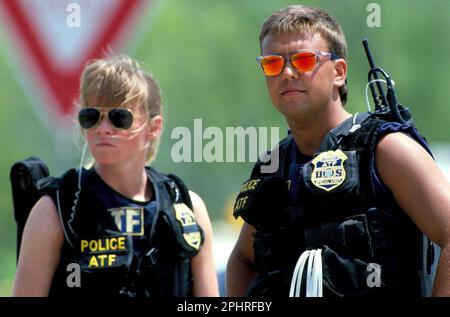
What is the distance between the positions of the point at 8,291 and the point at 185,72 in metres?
1.86

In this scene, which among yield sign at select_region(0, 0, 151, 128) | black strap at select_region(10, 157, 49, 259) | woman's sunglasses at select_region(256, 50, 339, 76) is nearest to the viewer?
woman's sunglasses at select_region(256, 50, 339, 76)

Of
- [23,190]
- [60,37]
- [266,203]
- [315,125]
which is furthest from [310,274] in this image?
[60,37]

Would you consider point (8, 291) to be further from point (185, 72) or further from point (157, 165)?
point (185, 72)

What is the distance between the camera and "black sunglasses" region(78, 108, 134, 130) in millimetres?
3479

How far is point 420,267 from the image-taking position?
10.1ft

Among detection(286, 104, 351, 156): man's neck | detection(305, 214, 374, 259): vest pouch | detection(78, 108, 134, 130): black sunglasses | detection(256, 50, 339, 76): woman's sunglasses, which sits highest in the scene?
detection(256, 50, 339, 76): woman's sunglasses

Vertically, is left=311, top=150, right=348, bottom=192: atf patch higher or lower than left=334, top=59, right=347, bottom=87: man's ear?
lower

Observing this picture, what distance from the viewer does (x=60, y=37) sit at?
18.1 feet

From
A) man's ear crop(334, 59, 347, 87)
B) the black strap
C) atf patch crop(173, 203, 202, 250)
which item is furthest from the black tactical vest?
man's ear crop(334, 59, 347, 87)

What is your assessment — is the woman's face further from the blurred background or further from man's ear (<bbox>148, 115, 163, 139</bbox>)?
the blurred background

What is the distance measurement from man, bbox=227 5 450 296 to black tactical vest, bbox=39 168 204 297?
26 centimetres

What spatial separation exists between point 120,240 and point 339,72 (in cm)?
102

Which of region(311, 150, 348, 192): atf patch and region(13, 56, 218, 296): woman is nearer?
region(311, 150, 348, 192): atf patch

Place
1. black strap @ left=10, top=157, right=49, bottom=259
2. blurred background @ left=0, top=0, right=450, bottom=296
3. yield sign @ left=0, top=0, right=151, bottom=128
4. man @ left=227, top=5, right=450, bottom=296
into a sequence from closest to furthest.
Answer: man @ left=227, top=5, right=450, bottom=296 → black strap @ left=10, top=157, right=49, bottom=259 → yield sign @ left=0, top=0, right=151, bottom=128 → blurred background @ left=0, top=0, right=450, bottom=296
